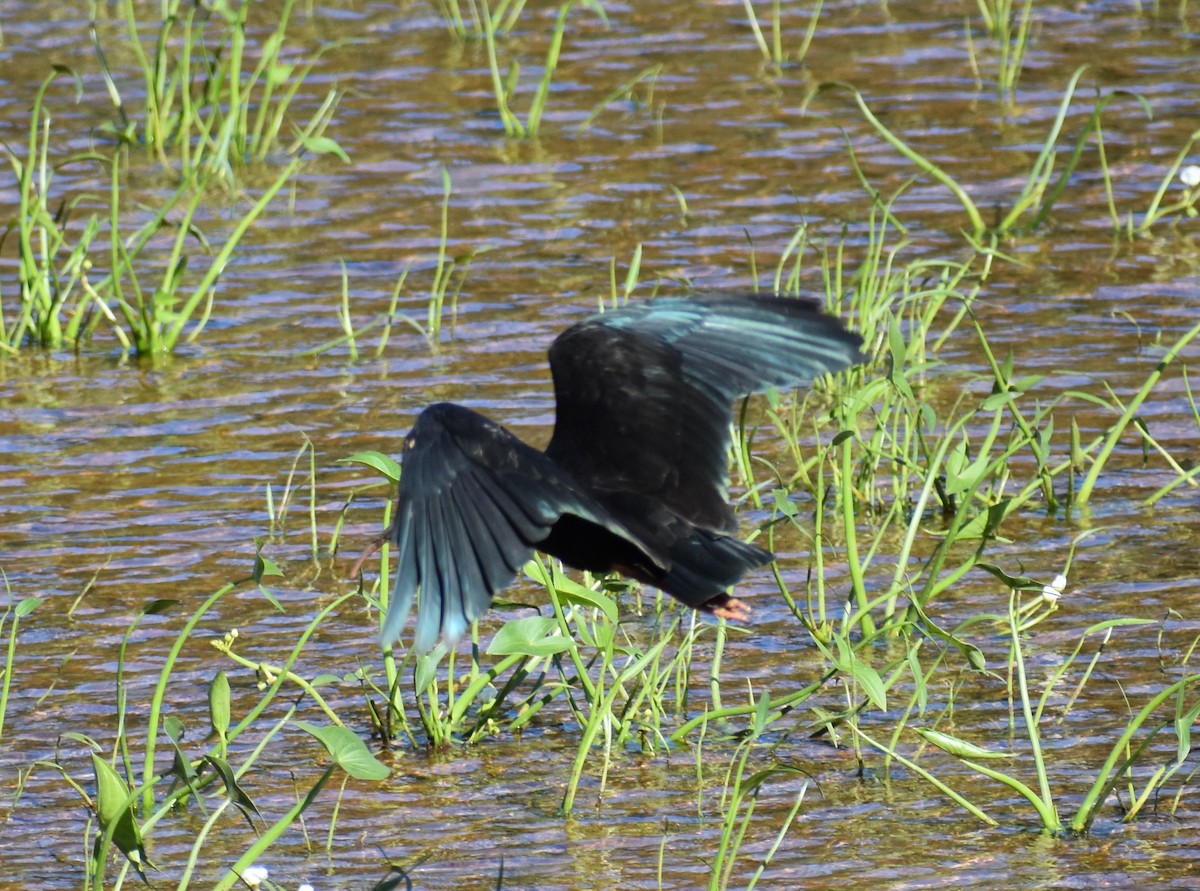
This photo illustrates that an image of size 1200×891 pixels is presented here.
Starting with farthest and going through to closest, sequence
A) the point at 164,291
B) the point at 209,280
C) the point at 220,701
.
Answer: the point at 164,291 < the point at 209,280 < the point at 220,701

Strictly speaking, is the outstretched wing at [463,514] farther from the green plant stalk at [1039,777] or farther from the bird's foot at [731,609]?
the green plant stalk at [1039,777]

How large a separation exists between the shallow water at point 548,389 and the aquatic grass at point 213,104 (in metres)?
0.20

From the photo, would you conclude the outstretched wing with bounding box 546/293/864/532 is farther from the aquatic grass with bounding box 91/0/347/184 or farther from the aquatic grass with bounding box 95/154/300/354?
the aquatic grass with bounding box 91/0/347/184

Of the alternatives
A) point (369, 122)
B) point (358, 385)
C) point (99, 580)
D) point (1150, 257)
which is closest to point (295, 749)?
point (99, 580)

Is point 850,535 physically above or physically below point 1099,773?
above

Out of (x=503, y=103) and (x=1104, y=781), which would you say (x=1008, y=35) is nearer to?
(x=503, y=103)

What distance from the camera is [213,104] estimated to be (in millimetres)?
7738

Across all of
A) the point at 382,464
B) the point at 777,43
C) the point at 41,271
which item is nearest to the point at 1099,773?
the point at 382,464

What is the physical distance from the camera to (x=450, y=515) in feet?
11.0

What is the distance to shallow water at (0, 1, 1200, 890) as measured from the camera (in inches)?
148

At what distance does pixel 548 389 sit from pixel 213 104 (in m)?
2.33

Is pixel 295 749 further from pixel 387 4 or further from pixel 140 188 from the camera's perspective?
pixel 387 4

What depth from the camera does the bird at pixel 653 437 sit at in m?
3.57

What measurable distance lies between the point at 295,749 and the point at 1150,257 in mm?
4108
